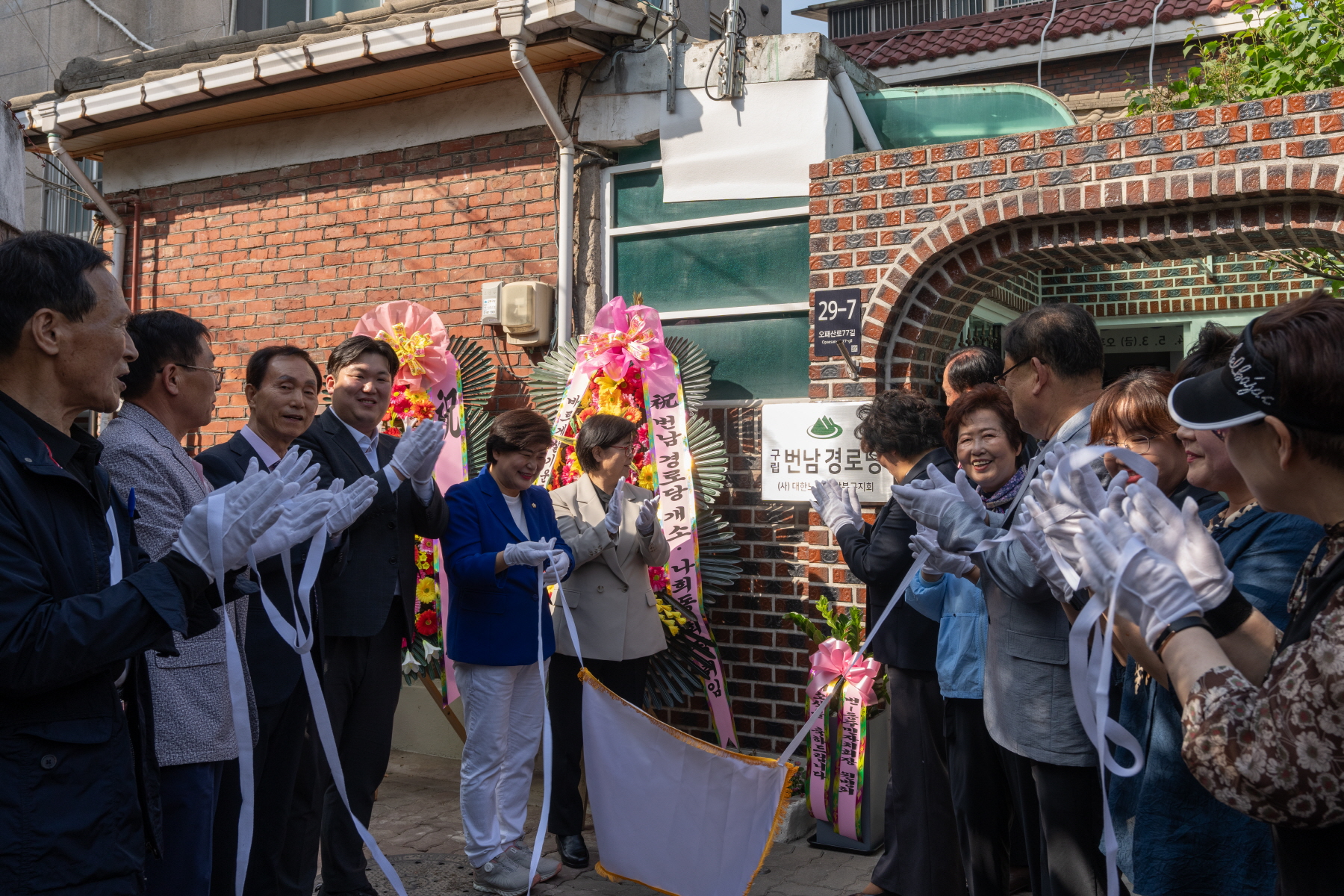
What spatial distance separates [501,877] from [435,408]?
96.5 inches

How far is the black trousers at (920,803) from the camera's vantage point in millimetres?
3576

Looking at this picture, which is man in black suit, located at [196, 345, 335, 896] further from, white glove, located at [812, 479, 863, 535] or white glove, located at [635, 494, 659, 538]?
white glove, located at [812, 479, 863, 535]

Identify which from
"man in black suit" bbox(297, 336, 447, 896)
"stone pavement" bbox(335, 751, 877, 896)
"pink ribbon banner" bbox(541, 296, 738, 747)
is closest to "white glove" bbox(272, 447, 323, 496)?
"man in black suit" bbox(297, 336, 447, 896)

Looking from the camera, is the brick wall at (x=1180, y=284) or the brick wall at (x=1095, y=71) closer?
the brick wall at (x=1180, y=284)

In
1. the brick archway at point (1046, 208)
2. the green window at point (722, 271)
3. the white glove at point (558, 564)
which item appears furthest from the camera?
the green window at point (722, 271)

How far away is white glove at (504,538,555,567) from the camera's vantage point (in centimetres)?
382

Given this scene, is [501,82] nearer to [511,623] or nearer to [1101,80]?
[511,623]

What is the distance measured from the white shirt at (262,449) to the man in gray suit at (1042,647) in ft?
6.42

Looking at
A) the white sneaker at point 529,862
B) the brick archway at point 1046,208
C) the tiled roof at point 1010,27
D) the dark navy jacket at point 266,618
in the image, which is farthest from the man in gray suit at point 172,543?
the tiled roof at point 1010,27

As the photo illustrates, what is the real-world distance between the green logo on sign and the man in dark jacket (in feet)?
10.2

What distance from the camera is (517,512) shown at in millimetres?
4168

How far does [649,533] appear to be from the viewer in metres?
4.30

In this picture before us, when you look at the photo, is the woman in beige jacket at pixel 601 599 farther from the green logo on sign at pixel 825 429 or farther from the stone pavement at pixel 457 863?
the green logo on sign at pixel 825 429

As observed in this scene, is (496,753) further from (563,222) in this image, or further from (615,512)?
(563,222)
